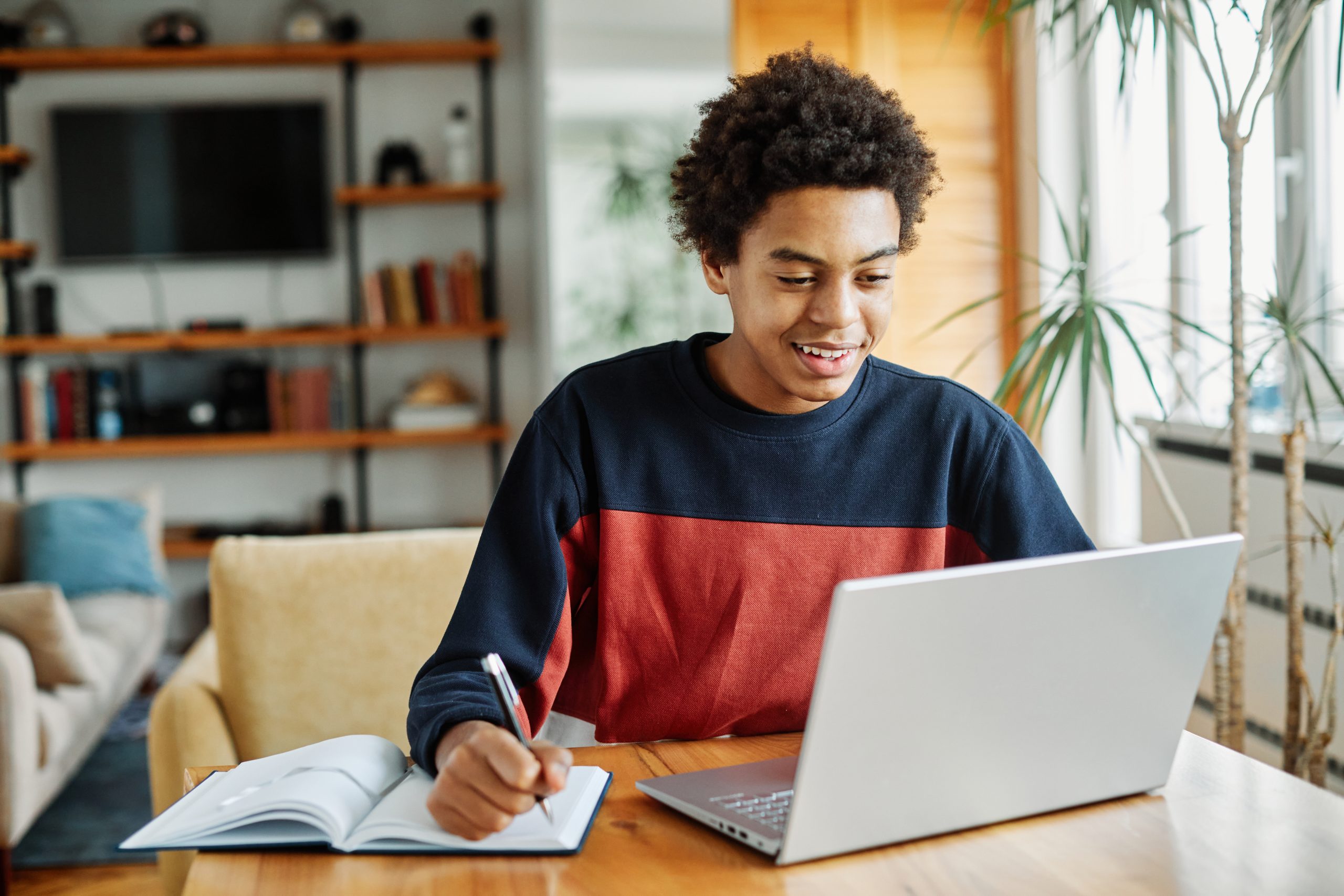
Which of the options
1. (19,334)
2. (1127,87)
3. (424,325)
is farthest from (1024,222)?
(19,334)

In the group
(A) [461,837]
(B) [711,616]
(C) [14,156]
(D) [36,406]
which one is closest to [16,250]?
(C) [14,156]

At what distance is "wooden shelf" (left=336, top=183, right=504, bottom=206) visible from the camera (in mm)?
4254

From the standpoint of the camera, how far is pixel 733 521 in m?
1.15

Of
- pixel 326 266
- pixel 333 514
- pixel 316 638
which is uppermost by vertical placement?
pixel 326 266

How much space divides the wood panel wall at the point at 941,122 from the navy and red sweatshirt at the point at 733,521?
250 centimetres

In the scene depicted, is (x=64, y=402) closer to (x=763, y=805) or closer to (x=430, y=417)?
(x=430, y=417)

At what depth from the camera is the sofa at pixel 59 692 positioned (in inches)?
85.5

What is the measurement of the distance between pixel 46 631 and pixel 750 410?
1885 mm

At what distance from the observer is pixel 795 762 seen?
3.07 feet

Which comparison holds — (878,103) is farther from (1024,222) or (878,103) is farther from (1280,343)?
(1024,222)

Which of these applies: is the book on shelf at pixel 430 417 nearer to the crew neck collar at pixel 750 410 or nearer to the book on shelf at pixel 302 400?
the book on shelf at pixel 302 400

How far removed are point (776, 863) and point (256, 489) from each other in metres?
4.20

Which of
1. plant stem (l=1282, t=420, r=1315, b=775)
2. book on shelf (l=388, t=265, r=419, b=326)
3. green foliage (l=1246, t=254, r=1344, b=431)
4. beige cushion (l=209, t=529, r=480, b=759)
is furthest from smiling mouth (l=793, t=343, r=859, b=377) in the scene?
book on shelf (l=388, t=265, r=419, b=326)

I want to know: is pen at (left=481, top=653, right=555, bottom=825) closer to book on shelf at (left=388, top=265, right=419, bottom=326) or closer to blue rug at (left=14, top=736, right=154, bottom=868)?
blue rug at (left=14, top=736, right=154, bottom=868)
